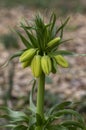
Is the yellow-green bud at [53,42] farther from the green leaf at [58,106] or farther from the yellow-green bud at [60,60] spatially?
the green leaf at [58,106]

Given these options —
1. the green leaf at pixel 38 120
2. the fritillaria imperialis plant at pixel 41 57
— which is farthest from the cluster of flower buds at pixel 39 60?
the green leaf at pixel 38 120

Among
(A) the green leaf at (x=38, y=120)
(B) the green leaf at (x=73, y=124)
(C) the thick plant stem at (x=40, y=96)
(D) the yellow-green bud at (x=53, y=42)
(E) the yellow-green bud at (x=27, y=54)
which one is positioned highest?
(D) the yellow-green bud at (x=53, y=42)

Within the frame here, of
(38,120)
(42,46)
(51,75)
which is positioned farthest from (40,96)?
(51,75)

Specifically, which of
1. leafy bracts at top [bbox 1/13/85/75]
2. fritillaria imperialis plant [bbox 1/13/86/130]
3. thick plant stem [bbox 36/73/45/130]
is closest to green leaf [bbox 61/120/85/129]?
fritillaria imperialis plant [bbox 1/13/86/130]

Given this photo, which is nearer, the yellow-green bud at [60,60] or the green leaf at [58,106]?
the yellow-green bud at [60,60]

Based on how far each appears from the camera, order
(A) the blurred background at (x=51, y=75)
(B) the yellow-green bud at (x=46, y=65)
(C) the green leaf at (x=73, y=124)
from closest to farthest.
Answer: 1. (B) the yellow-green bud at (x=46, y=65)
2. (C) the green leaf at (x=73, y=124)
3. (A) the blurred background at (x=51, y=75)

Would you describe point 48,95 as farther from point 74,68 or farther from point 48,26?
point 48,26

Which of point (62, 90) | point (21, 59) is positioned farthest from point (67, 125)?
point (62, 90)
